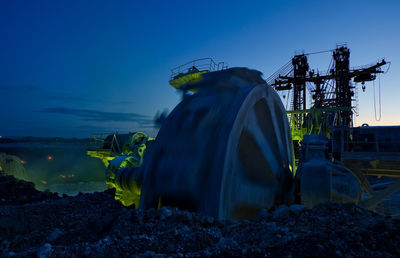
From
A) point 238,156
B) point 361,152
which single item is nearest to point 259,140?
point 238,156

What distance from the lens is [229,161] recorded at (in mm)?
3537

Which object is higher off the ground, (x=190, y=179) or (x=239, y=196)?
(x=190, y=179)

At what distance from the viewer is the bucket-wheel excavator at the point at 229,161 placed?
3.58m

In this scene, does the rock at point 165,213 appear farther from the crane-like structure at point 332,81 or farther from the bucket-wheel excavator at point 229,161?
the crane-like structure at point 332,81

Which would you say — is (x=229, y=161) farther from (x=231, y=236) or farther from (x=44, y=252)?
(x=44, y=252)

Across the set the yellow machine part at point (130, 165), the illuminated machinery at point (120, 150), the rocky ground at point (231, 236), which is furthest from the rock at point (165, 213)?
the illuminated machinery at point (120, 150)

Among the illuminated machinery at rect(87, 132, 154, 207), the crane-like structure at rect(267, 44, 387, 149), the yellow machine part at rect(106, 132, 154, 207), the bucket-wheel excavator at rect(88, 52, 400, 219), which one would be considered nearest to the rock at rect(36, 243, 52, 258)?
the bucket-wheel excavator at rect(88, 52, 400, 219)

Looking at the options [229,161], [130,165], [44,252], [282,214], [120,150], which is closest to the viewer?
[44,252]

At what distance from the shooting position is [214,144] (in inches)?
146

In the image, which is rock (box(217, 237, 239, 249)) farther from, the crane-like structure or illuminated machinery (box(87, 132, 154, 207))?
the crane-like structure

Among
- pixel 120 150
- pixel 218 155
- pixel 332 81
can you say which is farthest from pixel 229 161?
pixel 332 81

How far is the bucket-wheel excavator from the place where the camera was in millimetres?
3580

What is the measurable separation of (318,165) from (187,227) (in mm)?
3485

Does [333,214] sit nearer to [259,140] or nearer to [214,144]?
[214,144]
